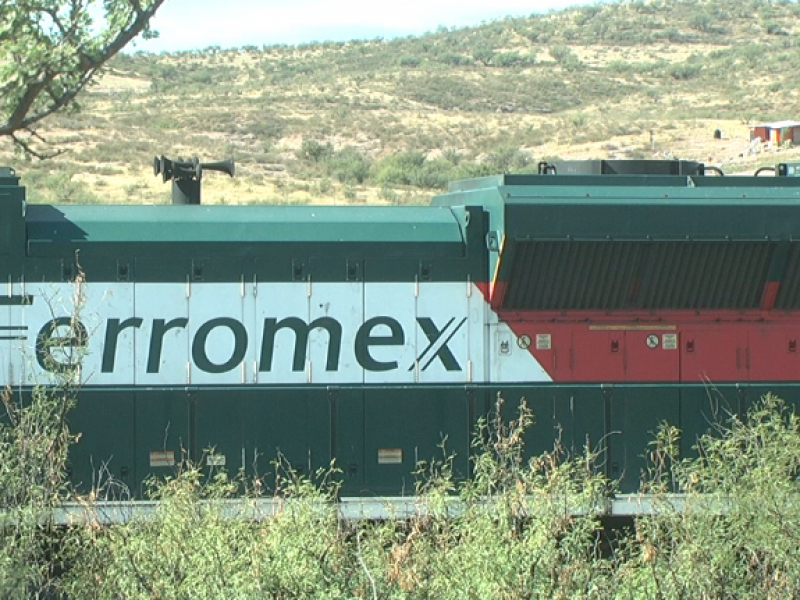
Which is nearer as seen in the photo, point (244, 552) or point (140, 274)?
point (244, 552)

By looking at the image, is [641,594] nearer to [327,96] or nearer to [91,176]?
[91,176]

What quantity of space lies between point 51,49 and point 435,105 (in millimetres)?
50190

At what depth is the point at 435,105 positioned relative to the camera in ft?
208

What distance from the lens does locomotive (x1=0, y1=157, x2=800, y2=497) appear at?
34.4 feet

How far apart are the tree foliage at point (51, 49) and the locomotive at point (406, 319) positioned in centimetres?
375

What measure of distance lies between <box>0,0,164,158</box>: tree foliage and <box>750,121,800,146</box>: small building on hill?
35013 mm

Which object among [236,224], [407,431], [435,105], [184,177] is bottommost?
[407,431]

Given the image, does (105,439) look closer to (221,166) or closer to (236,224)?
(236,224)

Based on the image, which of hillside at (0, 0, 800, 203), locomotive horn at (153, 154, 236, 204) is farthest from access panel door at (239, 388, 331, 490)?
hillside at (0, 0, 800, 203)

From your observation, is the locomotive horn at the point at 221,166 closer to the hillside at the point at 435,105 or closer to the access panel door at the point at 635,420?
the access panel door at the point at 635,420

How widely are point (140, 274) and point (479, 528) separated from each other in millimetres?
4405

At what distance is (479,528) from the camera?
7.86m

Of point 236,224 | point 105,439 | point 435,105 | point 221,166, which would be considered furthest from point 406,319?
point 435,105

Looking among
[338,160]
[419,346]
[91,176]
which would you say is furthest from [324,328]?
[338,160]
